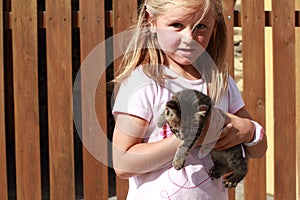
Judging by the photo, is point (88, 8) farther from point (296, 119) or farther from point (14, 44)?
point (296, 119)

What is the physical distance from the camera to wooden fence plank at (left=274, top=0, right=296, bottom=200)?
434cm

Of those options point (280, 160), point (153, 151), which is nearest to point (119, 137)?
point (153, 151)

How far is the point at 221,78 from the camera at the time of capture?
6.97ft

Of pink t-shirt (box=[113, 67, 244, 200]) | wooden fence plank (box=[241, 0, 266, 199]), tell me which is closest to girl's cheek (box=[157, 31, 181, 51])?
pink t-shirt (box=[113, 67, 244, 200])

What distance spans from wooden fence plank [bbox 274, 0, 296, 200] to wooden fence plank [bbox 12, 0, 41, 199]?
177 cm

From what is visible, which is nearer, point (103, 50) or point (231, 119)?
point (231, 119)

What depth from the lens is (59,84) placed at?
13.2 ft

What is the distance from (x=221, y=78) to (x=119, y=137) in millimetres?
440

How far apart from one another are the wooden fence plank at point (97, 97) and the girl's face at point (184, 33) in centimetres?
199

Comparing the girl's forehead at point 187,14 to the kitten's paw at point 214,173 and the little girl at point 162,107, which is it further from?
the kitten's paw at point 214,173

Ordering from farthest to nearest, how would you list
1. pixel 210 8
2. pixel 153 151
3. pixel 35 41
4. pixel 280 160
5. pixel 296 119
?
pixel 296 119 → pixel 280 160 → pixel 35 41 → pixel 210 8 → pixel 153 151

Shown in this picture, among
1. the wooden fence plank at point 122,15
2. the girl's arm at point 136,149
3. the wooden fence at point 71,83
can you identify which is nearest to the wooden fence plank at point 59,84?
the wooden fence at point 71,83

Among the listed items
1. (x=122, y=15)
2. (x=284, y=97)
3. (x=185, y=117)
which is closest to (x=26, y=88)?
(x=122, y=15)

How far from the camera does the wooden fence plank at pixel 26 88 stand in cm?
398
